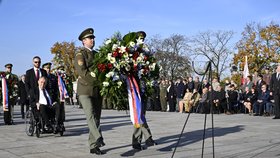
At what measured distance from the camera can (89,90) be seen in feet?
25.3

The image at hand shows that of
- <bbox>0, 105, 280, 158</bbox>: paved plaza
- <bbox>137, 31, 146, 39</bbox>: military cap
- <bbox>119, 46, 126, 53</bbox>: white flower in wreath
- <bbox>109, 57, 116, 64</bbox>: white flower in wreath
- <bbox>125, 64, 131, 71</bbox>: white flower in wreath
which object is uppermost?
<bbox>137, 31, 146, 39</bbox>: military cap

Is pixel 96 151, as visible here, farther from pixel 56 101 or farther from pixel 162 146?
pixel 56 101

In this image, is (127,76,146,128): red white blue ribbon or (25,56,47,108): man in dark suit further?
(25,56,47,108): man in dark suit

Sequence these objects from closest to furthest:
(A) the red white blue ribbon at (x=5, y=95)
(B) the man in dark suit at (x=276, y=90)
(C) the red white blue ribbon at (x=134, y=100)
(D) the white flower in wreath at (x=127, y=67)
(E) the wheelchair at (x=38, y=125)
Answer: (D) the white flower in wreath at (x=127, y=67)
(C) the red white blue ribbon at (x=134, y=100)
(E) the wheelchair at (x=38, y=125)
(A) the red white blue ribbon at (x=5, y=95)
(B) the man in dark suit at (x=276, y=90)

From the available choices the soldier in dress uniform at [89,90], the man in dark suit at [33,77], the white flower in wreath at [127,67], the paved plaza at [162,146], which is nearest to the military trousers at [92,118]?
the soldier in dress uniform at [89,90]

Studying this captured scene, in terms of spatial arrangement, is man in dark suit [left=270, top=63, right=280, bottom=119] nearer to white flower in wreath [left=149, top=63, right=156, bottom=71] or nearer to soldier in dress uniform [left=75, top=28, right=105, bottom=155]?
white flower in wreath [left=149, top=63, right=156, bottom=71]

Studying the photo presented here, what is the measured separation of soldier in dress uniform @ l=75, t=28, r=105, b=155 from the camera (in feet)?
24.7

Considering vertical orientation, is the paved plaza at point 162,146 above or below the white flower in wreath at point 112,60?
below

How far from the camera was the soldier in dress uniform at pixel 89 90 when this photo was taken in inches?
297

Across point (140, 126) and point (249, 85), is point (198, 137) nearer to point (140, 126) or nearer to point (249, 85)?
point (140, 126)

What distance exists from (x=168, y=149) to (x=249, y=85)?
13730 millimetres

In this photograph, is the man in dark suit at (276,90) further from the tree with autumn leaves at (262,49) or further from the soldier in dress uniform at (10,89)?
the tree with autumn leaves at (262,49)

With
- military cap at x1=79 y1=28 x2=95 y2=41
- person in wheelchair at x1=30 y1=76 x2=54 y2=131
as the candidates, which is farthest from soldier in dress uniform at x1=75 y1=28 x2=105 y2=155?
person in wheelchair at x1=30 y1=76 x2=54 y2=131

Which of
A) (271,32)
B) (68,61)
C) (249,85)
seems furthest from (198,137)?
(68,61)
